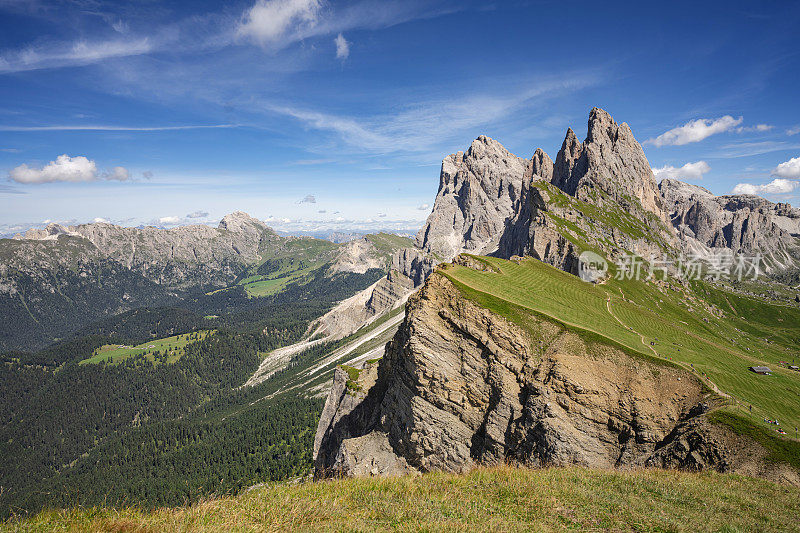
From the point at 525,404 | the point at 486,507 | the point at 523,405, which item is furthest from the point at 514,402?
the point at 486,507

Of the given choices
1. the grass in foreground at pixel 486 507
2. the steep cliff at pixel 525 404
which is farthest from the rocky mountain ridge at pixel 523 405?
the grass in foreground at pixel 486 507

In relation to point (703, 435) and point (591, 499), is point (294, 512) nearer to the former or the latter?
point (591, 499)

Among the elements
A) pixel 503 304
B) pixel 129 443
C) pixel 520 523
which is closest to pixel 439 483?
pixel 520 523

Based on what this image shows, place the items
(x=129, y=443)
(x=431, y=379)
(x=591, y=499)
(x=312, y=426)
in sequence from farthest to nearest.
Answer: (x=129, y=443) < (x=312, y=426) < (x=431, y=379) < (x=591, y=499)

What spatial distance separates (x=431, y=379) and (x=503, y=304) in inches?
444

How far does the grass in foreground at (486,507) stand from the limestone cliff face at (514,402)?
445 inches

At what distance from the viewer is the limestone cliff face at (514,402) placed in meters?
30.0

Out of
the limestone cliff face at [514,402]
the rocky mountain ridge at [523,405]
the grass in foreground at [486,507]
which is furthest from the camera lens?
the limestone cliff face at [514,402]

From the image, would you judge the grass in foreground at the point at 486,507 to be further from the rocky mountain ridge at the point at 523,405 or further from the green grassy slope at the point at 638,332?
the green grassy slope at the point at 638,332

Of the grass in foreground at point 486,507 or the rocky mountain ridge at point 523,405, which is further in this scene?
the rocky mountain ridge at point 523,405

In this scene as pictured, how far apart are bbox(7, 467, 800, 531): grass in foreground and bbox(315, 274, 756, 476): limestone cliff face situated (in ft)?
37.1

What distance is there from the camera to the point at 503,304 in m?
37.0

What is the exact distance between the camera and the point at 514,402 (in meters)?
32.5

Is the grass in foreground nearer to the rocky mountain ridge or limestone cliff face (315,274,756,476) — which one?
the rocky mountain ridge
